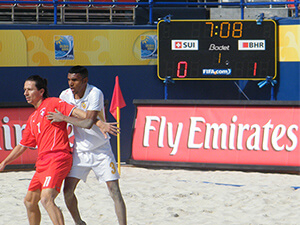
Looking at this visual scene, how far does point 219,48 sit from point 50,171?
653 cm

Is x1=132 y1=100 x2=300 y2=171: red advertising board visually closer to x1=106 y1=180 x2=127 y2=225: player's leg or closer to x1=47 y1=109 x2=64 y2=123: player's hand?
x1=106 y1=180 x2=127 y2=225: player's leg

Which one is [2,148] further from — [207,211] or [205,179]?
[207,211]

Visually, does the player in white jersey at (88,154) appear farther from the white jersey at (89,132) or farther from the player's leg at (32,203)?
the player's leg at (32,203)

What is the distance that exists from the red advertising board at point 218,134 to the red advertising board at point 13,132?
1.56 meters

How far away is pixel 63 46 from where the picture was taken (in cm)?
1045

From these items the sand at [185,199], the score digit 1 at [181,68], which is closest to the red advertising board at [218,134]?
the sand at [185,199]

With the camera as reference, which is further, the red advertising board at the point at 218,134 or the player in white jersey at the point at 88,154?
the red advertising board at the point at 218,134

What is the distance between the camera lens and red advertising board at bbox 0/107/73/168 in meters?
9.34

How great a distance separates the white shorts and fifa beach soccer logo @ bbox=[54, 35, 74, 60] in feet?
19.7

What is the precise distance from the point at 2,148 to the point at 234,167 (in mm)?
4251

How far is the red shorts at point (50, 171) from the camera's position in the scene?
4371 millimetres

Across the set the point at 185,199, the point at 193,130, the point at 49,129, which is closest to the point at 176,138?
the point at 193,130

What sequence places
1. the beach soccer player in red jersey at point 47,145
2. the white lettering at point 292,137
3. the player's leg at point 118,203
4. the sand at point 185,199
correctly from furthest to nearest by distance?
the white lettering at point 292,137
the sand at point 185,199
the player's leg at point 118,203
the beach soccer player in red jersey at point 47,145

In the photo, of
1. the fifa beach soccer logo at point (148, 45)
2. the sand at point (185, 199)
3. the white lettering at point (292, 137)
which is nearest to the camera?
the sand at point (185, 199)
